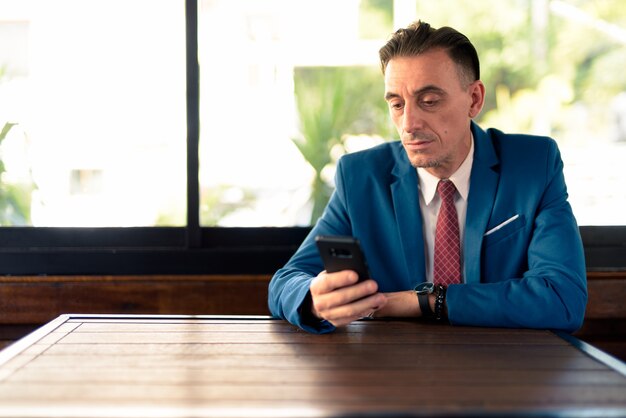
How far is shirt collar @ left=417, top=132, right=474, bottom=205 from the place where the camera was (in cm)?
243

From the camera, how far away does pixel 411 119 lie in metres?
2.35

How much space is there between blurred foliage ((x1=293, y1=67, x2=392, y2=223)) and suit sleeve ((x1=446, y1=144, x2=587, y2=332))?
1150 millimetres

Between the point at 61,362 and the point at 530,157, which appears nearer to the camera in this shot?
the point at 61,362

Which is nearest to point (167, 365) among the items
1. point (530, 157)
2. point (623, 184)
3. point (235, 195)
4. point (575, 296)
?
point (575, 296)

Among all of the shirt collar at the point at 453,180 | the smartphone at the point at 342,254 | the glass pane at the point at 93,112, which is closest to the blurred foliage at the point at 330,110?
the glass pane at the point at 93,112

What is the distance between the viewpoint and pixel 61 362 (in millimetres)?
1663

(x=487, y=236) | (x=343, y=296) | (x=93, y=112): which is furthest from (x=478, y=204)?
(x=93, y=112)

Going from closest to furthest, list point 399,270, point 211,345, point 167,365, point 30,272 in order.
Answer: point 167,365 → point 211,345 → point 399,270 → point 30,272

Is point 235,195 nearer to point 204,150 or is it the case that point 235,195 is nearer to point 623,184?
point 204,150

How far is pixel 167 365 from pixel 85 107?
1927mm

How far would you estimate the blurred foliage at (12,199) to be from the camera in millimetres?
3303

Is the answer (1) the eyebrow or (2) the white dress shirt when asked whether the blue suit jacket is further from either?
(1) the eyebrow

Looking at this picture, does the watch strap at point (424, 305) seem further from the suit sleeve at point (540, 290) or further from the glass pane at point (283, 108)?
the glass pane at point (283, 108)

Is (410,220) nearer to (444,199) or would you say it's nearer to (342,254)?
(444,199)
